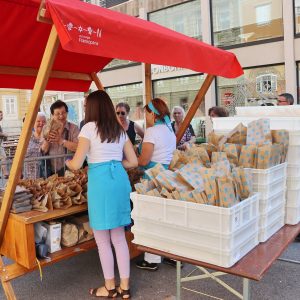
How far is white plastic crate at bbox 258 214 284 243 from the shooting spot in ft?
7.38

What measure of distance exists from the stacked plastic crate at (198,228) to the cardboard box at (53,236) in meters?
1.09

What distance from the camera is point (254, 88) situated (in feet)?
30.5

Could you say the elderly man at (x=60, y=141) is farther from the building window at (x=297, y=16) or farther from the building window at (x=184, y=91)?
the building window at (x=297, y=16)

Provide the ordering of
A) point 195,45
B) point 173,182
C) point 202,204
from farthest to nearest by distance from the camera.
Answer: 1. point 195,45
2. point 173,182
3. point 202,204

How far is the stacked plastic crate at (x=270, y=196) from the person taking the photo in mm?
2223

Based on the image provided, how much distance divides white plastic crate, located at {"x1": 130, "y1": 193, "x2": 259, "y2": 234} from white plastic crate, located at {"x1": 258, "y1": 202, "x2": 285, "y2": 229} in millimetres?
109

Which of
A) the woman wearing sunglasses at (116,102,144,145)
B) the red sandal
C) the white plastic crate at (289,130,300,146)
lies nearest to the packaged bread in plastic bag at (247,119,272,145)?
the white plastic crate at (289,130,300,146)

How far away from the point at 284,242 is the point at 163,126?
1.60m

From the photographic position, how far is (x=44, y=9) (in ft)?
7.13

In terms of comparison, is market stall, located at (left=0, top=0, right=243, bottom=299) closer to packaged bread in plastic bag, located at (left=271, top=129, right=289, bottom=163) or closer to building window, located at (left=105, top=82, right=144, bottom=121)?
packaged bread in plastic bag, located at (left=271, top=129, right=289, bottom=163)

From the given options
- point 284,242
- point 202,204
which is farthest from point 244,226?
point 284,242

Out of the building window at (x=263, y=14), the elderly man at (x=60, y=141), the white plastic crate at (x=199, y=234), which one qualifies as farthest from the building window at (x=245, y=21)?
the white plastic crate at (x=199, y=234)

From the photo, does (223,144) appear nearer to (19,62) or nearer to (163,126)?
(163,126)

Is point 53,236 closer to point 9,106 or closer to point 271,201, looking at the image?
point 271,201
